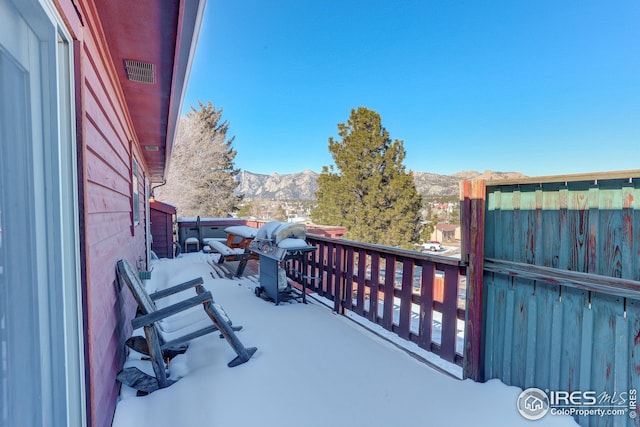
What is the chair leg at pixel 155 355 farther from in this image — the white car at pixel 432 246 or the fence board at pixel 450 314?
the white car at pixel 432 246

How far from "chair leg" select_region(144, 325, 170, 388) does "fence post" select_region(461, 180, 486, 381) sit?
84.5 inches

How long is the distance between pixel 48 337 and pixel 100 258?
2.74 ft

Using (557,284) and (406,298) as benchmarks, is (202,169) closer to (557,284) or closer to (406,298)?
(406,298)

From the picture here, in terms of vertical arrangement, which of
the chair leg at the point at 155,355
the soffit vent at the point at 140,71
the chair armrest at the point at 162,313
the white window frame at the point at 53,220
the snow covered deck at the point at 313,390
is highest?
the soffit vent at the point at 140,71

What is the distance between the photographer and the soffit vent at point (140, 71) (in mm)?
2343

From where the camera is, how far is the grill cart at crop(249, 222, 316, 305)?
366 cm

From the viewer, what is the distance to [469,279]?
2158mm

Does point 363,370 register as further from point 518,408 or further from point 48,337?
point 48,337

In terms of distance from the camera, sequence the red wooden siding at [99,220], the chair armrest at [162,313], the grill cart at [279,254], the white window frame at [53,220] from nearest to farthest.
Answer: the white window frame at [53,220] < the red wooden siding at [99,220] < the chair armrest at [162,313] < the grill cart at [279,254]

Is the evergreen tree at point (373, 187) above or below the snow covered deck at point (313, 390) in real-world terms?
above

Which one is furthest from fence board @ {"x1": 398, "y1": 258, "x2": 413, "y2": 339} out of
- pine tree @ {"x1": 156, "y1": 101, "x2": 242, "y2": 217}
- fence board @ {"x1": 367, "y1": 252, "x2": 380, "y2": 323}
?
pine tree @ {"x1": 156, "y1": 101, "x2": 242, "y2": 217}

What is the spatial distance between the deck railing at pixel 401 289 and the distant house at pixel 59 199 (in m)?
2.21

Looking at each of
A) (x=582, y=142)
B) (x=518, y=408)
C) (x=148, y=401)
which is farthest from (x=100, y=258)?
(x=582, y=142)

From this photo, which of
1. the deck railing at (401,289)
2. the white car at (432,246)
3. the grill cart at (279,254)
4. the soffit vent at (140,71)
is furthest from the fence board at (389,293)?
the white car at (432,246)
